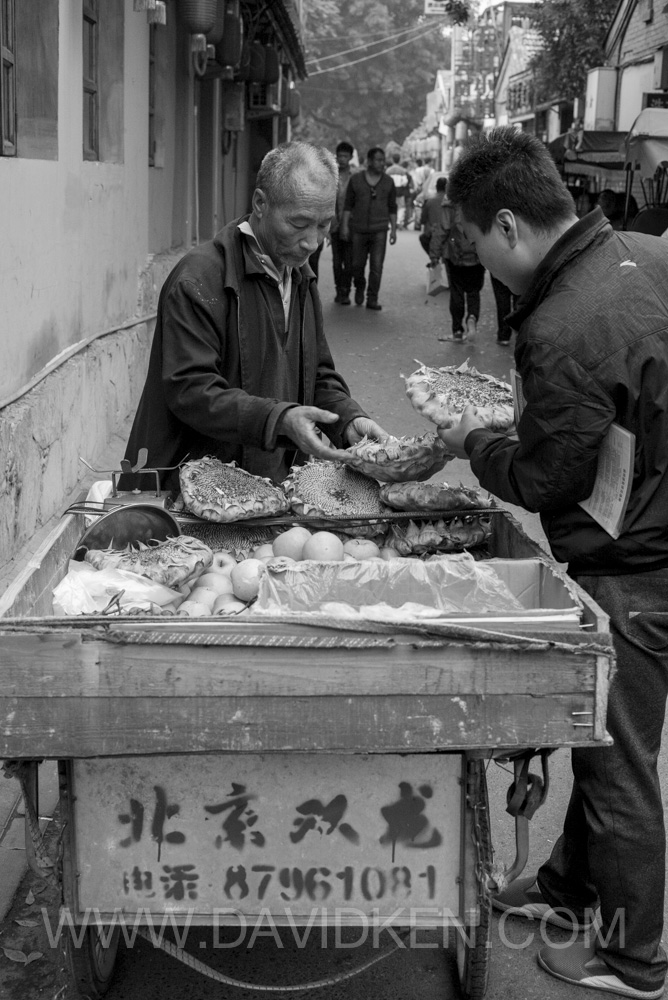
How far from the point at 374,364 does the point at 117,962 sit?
8.97 m

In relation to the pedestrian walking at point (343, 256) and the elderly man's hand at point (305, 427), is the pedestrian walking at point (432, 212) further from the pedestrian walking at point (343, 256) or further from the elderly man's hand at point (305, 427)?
the elderly man's hand at point (305, 427)

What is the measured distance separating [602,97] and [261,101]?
6857 mm

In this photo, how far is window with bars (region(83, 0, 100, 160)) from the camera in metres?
7.28

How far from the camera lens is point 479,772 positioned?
2270 millimetres

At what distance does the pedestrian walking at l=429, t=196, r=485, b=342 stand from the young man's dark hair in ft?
29.2

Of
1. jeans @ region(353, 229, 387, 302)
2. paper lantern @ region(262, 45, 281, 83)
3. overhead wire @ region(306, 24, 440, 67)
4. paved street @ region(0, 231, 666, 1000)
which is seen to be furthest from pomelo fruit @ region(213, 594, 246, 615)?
overhead wire @ region(306, 24, 440, 67)

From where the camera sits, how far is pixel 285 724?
208 centimetres

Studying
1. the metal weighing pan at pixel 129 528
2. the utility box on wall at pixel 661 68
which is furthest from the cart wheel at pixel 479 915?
the utility box on wall at pixel 661 68

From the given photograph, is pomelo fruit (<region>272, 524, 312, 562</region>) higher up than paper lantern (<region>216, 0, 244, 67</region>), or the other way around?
paper lantern (<region>216, 0, 244, 67</region>)

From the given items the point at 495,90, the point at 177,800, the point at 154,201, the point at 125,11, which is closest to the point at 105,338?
the point at 125,11

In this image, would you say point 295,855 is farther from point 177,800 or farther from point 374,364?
point 374,364

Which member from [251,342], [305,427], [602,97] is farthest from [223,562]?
[602,97]

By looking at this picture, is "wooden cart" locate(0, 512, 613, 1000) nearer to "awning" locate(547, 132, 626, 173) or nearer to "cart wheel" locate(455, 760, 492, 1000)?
"cart wheel" locate(455, 760, 492, 1000)

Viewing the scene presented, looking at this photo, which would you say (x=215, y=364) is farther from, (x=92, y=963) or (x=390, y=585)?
(x=92, y=963)
